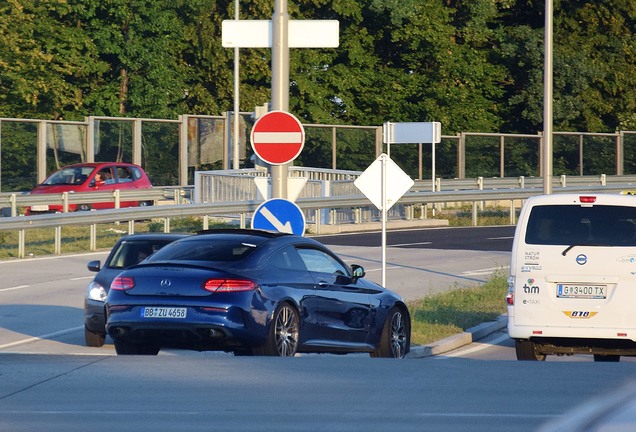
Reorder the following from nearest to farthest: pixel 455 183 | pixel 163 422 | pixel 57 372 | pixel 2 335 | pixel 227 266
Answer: pixel 163 422 → pixel 57 372 → pixel 227 266 → pixel 2 335 → pixel 455 183

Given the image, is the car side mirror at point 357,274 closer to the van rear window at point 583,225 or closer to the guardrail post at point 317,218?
the van rear window at point 583,225

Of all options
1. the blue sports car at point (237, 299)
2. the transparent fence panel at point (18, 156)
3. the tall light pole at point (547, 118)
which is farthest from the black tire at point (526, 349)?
the transparent fence panel at point (18, 156)

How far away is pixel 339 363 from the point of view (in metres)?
11.7

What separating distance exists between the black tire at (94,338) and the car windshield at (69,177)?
867 inches

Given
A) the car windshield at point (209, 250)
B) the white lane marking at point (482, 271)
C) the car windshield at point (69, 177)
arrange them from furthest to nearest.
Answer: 1. the car windshield at point (69, 177)
2. the white lane marking at point (482, 271)
3. the car windshield at point (209, 250)

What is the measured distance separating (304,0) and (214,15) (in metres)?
4.08

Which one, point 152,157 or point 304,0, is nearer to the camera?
point 152,157

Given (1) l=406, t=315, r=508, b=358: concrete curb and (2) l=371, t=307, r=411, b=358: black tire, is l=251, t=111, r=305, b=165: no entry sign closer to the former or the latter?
(2) l=371, t=307, r=411, b=358: black tire

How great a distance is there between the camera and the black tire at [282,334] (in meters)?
12.5

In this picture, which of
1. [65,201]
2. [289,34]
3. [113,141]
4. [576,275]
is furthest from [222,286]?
[113,141]

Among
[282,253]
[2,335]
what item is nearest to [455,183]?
[2,335]

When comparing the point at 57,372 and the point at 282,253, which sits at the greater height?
the point at 282,253

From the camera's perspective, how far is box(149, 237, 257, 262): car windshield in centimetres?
Result: 1284

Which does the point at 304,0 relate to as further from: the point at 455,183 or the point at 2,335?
the point at 2,335
